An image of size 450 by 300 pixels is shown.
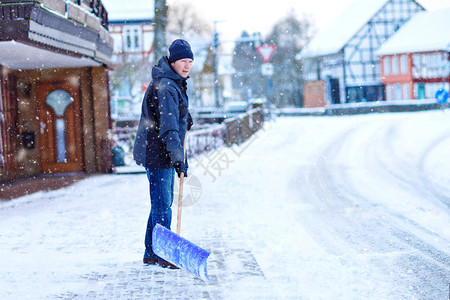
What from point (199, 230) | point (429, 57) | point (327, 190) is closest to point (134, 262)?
point (199, 230)

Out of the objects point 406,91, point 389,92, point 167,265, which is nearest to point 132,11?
point 389,92

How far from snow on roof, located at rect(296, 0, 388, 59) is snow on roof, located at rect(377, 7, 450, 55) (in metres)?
2.74

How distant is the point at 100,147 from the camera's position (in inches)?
523

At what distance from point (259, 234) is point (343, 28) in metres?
42.9

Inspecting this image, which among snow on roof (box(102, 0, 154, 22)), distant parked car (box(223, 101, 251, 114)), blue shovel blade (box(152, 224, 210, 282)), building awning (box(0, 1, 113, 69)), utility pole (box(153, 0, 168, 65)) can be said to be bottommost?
blue shovel blade (box(152, 224, 210, 282))

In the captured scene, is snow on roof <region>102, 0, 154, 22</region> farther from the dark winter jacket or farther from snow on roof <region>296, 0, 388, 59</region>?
the dark winter jacket

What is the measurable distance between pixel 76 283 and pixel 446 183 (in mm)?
7206

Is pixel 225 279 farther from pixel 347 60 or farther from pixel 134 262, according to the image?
pixel 347 60

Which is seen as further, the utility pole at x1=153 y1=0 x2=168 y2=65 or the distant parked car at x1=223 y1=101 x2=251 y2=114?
the distant parked car at x1=223 y1=101 x2=251 y2=114

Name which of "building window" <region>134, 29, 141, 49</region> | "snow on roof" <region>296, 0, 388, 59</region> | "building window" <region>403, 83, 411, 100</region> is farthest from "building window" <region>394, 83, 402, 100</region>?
"building window" <region>134, 29, 141, 49</region>

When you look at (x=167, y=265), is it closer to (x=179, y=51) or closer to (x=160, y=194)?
(x=160, y=194)

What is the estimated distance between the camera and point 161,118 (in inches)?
172

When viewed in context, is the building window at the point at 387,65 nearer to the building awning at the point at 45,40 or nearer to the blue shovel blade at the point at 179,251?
the building awning at the point at 45,40

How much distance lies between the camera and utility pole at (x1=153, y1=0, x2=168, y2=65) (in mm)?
18094
